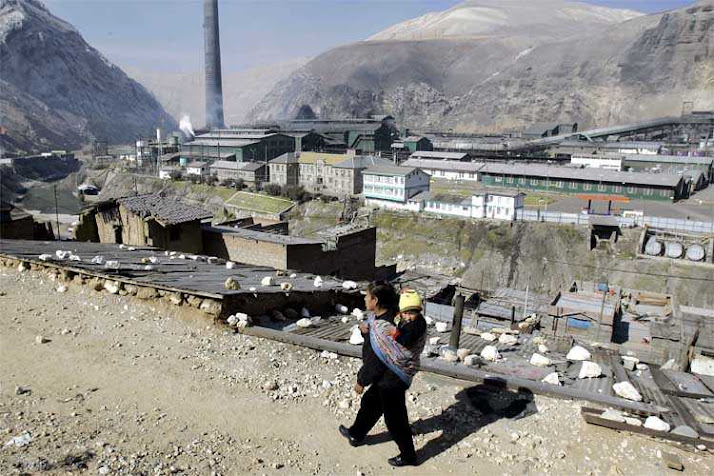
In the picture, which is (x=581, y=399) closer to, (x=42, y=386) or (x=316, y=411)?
(x=316, y=411)

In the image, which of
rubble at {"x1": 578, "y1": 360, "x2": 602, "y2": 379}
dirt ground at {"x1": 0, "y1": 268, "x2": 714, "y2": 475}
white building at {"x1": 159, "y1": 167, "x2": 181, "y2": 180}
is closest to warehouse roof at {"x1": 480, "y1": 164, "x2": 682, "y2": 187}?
white building at {"x1": 159, "y1": 167, "x2": 181, "y2": 180}

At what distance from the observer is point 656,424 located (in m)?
4.02

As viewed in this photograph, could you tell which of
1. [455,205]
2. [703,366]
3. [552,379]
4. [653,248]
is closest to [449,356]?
[552,379]

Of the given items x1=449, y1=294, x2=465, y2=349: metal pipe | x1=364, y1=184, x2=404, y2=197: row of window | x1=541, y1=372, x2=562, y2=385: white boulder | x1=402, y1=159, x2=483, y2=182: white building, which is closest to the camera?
x1=541, y1=372, x2=562, y2=385: white boulder

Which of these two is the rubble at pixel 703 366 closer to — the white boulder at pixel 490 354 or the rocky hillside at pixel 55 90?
the white boulder at pixel 490 354

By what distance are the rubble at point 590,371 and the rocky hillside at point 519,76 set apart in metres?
90.1

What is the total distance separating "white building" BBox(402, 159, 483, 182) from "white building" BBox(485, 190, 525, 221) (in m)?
11.6

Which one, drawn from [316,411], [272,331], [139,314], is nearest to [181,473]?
[316,411]

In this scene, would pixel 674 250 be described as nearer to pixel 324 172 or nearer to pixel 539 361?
pixel 324 172

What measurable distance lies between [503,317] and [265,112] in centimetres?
12657

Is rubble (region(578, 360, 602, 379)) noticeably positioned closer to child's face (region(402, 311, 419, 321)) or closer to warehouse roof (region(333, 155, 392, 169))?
child's face (region(402, 311, 419, 321))

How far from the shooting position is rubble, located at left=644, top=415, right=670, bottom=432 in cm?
399

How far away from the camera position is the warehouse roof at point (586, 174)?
36.4m

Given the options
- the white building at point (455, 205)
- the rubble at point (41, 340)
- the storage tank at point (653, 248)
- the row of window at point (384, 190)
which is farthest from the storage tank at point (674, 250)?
the rubble at point (41, 340)
